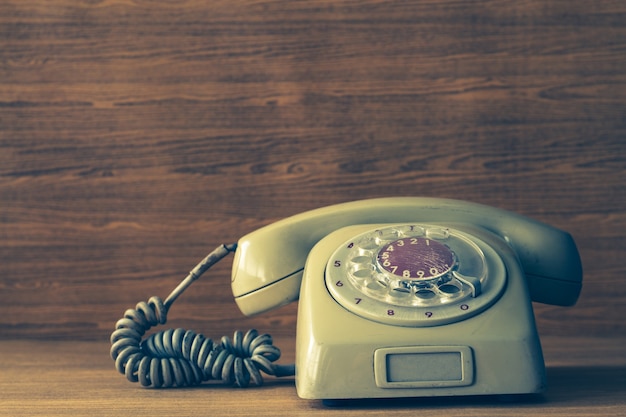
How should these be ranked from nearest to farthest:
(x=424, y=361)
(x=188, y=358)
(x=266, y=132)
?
(x=424, y=361) → (x=188, y=358) → (x=266, y=132)

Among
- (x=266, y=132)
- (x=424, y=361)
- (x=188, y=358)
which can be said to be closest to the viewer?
(x=424, y=361)

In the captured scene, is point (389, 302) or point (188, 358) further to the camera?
point (188, 358)

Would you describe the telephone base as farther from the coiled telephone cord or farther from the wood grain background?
the wood grain background

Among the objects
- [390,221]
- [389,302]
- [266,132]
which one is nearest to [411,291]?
[389,302]

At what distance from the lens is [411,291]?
0.89m

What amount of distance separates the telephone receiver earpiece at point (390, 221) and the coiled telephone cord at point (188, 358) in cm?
7

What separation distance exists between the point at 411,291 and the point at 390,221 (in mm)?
191

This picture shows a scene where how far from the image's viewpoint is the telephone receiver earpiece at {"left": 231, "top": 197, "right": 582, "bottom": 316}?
41.2 inches

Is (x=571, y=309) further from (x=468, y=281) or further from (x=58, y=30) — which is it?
(x=58, y=30)

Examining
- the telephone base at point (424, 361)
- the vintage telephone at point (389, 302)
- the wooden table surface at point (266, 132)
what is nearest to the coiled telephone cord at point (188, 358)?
the vintage telephone at point (389, 302)

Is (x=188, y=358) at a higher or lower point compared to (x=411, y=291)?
lower

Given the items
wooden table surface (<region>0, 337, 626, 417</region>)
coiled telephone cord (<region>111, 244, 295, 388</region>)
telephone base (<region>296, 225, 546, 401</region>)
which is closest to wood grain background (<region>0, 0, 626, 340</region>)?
wooden table surface (<region>0, 337, 626, 417</region>)

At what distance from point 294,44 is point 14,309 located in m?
0.66

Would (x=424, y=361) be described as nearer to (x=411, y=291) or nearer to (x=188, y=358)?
(x=411, y=291)
